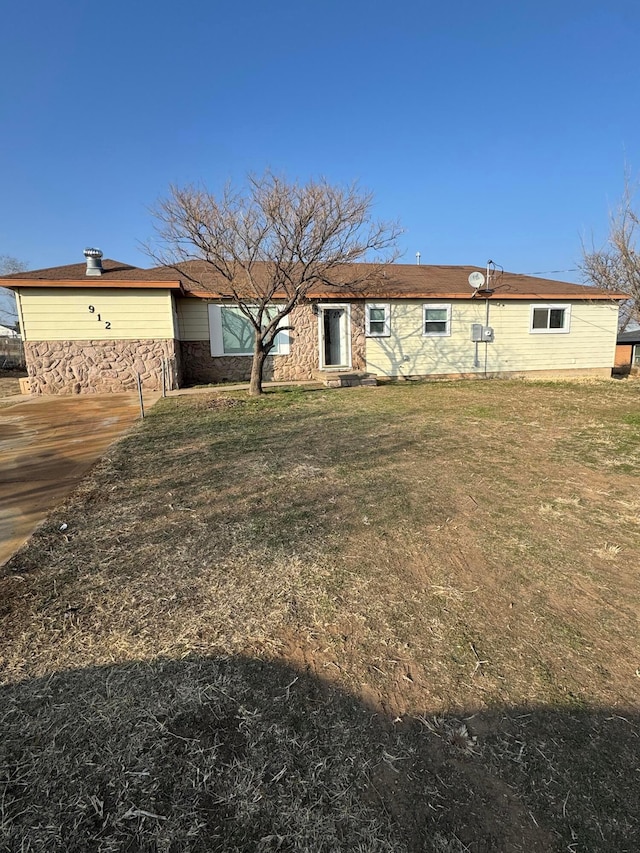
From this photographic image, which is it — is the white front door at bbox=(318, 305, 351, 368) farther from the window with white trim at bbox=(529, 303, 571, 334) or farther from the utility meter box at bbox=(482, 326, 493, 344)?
the window with white trim at bbox=(529, 303, 571, 334)

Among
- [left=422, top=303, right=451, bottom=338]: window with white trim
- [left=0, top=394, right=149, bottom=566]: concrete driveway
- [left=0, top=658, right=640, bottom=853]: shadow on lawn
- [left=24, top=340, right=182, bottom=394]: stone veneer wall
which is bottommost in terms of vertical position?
[left=0, top=658, right=640, bottom=853]: shadow on lawn

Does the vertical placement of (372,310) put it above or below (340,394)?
above

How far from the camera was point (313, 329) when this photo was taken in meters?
13.0

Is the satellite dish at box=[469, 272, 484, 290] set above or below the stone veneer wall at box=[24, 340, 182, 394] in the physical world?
above

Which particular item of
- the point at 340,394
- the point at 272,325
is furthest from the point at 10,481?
the point at 340,394

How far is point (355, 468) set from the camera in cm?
455

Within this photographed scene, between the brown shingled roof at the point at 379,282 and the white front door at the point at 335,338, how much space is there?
2.32ft

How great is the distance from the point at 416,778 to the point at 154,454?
4.45 m

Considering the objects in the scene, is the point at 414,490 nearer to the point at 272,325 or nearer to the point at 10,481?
the point at 10,481

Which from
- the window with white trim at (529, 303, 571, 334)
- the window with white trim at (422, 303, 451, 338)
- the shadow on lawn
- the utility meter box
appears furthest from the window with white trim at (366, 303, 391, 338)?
the shadow on lawn

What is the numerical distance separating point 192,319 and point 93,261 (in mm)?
2851

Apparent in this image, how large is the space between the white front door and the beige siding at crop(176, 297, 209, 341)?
335 centimetres

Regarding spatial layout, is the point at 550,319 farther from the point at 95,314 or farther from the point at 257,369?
the point at 95,314

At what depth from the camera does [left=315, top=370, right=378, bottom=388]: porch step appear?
11.9m
